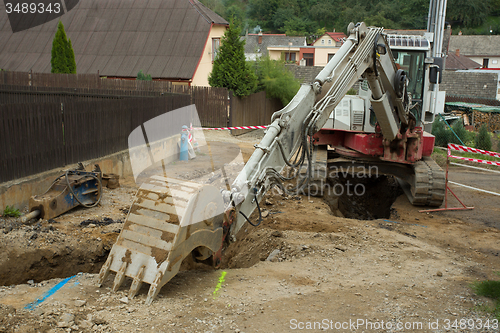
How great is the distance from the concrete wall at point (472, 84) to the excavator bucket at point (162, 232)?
1407 inches

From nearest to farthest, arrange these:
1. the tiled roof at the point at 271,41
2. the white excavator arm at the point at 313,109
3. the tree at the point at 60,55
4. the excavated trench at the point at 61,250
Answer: the white excavator arm at the point at 313,109 → the excavated trench at the point at 61,250 → the tree at the point at 60,55 → the tiled roof at the point at 271,41

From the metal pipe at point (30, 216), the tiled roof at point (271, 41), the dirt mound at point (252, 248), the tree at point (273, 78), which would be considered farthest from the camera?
the tiled roof at point (271, 41)

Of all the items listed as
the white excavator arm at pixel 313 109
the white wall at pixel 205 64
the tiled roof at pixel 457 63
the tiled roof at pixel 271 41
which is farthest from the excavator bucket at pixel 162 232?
the tiled roof at pixel 271 41

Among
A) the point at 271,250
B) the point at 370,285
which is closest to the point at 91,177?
the point at 271,250

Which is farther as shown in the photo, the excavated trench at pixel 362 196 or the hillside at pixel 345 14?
the hillside at pixel 345 14

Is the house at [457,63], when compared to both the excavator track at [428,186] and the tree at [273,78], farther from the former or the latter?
the excavator track at [428,186]

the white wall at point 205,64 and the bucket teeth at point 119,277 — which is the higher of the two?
the white wall at point 205,64

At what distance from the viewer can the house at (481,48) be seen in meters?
62.2

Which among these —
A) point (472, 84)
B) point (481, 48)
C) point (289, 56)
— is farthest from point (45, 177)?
point (481, 48)

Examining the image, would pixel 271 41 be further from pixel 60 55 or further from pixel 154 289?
pixel 154 289

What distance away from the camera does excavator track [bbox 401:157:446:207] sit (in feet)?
32.8

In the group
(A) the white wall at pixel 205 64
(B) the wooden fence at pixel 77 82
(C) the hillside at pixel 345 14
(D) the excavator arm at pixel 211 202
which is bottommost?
(D) the excavator arm at pixel 211 202

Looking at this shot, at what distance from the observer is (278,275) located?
5.81 metres

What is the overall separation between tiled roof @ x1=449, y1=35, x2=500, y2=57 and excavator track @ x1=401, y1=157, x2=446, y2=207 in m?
60.5
